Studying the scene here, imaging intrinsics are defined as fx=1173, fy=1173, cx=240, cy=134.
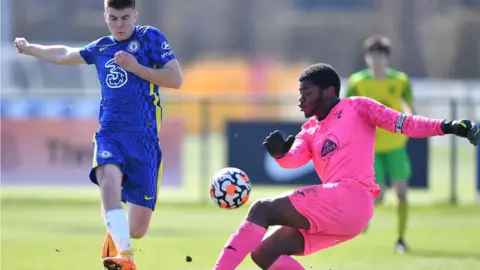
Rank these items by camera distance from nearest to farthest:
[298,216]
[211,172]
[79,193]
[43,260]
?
[298,216] < [43,260] < [79,193] < [211,172]

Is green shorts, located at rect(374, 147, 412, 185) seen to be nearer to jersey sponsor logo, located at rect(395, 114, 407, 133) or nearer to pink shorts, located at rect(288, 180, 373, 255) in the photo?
jersey sponsor logo, located at rect(395, 114, 407, 133)

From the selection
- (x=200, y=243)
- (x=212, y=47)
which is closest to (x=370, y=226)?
(x=200, y=243)

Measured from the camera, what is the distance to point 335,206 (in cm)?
788

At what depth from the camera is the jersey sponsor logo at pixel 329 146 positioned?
8.05 meters

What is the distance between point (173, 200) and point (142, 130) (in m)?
11.4

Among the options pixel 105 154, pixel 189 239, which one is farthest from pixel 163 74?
pixel 189 239

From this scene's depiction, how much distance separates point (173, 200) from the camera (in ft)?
66.0

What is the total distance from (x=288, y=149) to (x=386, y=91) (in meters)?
5.90

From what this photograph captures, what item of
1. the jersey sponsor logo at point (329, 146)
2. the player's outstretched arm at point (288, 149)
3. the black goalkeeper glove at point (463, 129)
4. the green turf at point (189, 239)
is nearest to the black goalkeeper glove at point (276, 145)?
the player's outstretched arm at point (288, 149)

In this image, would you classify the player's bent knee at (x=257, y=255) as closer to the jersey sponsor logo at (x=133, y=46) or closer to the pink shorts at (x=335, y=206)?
the pink shorts at (x=335, y=206)

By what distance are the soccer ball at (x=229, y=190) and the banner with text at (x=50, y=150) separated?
11394mm

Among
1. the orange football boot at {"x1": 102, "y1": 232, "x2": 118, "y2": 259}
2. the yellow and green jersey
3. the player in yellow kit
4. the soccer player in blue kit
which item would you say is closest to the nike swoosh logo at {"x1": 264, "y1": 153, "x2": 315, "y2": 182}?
the player in yellow kit

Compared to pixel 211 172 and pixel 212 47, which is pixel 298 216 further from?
pixel 212 47

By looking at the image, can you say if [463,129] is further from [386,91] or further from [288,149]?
[386,91]
